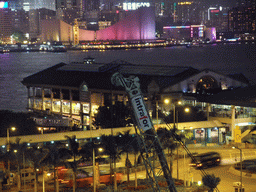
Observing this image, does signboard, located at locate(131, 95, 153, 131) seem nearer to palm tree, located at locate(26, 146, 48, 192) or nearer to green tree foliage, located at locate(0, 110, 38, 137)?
palm tree, located at locate(26, 146, 48, 192)

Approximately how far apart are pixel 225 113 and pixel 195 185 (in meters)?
4.41

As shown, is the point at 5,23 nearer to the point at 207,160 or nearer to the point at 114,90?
the point at 114,90

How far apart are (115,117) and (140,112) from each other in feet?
21.9

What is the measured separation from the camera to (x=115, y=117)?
1076 cm

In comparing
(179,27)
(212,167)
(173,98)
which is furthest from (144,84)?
(179,27)

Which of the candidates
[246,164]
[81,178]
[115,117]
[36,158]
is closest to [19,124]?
[115,117]

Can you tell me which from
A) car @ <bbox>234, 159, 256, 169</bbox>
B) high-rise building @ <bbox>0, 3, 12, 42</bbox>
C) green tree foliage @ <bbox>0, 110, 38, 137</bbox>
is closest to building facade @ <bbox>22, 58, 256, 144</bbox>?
green tree foliage @ <bbox>0, 110, 38, 137</bbox>

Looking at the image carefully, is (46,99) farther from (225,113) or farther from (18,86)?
(18,86)

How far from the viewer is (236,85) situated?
44.8 feet

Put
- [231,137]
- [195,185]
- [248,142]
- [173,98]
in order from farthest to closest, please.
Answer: [173,98]
[231,137]
[248,142]
[195,185]

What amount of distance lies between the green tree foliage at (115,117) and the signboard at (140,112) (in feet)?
20.7

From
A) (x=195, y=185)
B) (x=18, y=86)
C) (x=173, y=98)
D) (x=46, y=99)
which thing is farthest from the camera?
(x=18, y=86)

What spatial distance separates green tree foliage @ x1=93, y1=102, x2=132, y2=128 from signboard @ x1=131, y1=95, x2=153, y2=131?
6.30m

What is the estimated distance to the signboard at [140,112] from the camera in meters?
4.07
